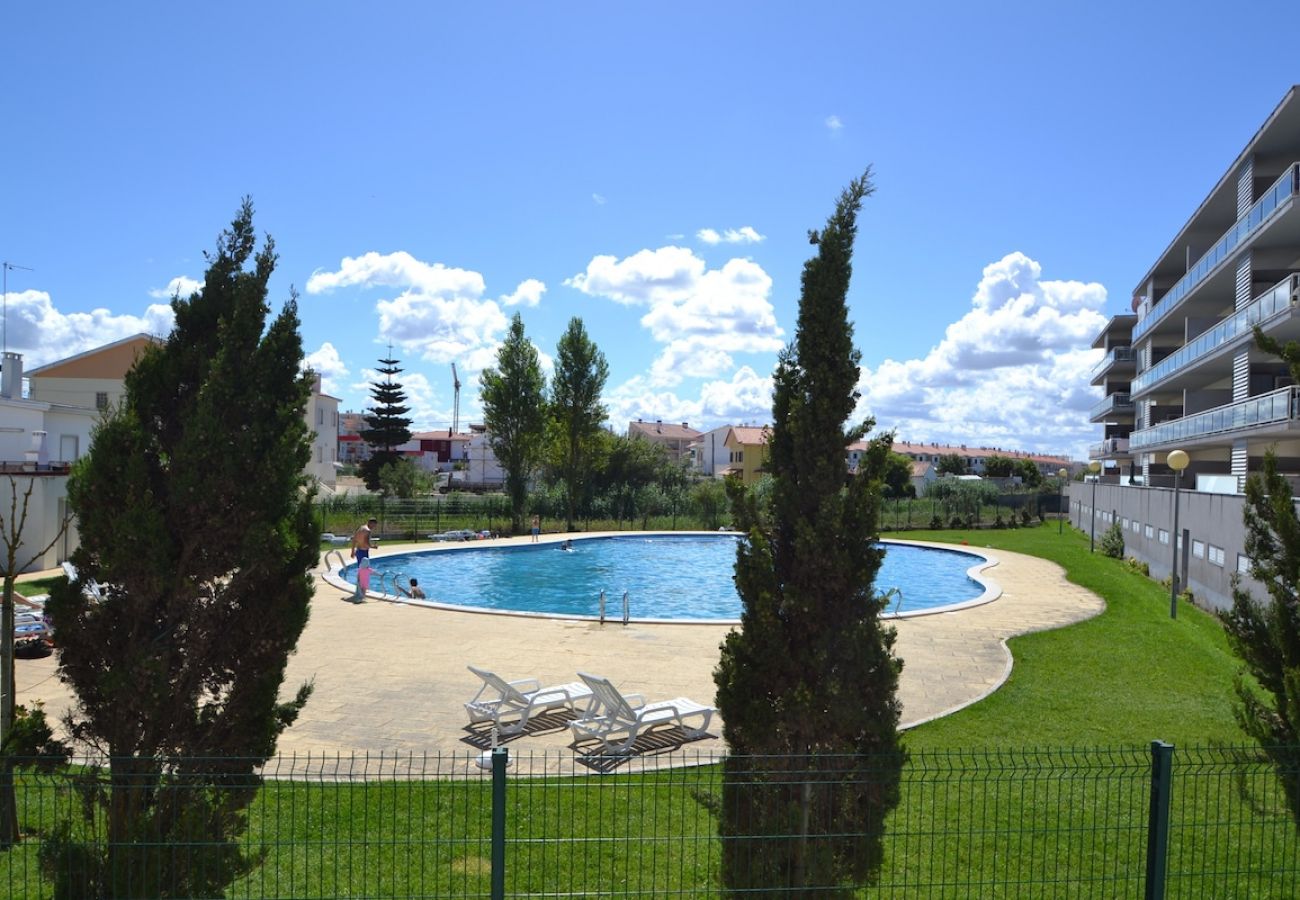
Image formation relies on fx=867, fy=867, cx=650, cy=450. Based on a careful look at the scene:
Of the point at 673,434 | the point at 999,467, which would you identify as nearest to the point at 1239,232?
the point at 999,467

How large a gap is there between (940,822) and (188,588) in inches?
248

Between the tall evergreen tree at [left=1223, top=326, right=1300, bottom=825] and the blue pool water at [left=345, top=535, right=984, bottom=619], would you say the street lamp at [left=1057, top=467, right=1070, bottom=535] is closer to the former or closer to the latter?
the blue pool water at [left=345, top=535, right=984, bottom=619]

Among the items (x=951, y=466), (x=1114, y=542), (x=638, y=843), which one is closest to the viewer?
(x=638, y=843)

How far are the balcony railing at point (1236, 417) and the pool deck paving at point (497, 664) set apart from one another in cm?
670

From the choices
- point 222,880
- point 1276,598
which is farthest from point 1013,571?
point 222,880

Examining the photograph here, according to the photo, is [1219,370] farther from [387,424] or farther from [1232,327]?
[387,424]

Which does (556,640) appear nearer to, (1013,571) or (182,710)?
(182,710)

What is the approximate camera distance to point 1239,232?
26016 mm

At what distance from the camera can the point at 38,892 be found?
605 centimetres

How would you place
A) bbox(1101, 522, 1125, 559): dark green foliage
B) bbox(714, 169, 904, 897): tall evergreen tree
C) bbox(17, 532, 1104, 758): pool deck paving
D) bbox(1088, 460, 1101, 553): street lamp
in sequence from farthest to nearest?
bbox(1088, 460, 1101, 553): street lamp < bbox(1101, 522, 1125, 559): dark green foliage < bbox(17, 532, 1104, 758): pool deck paving < bbox(714, 169, 904, 897): tall evergreen tree

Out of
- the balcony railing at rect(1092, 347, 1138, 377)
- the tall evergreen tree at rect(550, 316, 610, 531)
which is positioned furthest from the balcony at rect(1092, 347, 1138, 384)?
the tall evergreen tree at rect(550, 316, 610, 531)

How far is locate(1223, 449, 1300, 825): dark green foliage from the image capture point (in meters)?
6.97

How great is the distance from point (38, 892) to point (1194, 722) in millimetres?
12153

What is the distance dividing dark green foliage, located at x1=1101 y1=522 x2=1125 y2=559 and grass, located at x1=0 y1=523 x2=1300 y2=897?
23656mm
